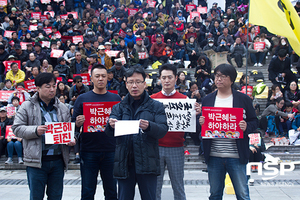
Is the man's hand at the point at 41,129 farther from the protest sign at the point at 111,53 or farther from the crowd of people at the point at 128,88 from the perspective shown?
the protest sign at the point at 111,53

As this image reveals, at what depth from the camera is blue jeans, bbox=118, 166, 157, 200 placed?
3.05 m

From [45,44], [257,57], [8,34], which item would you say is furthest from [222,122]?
[8,34]

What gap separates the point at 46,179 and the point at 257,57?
12154 mm

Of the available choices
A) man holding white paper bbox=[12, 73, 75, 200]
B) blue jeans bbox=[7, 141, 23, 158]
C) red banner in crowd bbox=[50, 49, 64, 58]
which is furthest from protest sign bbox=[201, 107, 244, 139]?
red banner in crowd bbox=[50, 49, 64, 58]

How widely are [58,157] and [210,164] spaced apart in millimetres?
1964

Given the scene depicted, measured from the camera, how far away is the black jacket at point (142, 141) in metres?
3.00

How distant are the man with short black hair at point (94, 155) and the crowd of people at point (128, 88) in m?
0.01

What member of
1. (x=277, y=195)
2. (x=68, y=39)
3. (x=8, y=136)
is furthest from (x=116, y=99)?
(x=68, y=39)

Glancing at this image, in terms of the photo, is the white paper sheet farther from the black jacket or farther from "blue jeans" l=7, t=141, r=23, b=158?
"blue jeans" l=7, t=141, r=23, b=158

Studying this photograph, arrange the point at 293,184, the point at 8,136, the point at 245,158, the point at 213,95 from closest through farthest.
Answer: the point at 245,158
the point at 213,95
the point at 293,184
the point at 8,136

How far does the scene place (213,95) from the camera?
3.85m

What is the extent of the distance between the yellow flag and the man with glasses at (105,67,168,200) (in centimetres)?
228

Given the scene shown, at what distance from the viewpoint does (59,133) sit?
139 inches

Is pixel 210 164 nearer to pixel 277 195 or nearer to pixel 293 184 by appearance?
pixel 277 195
